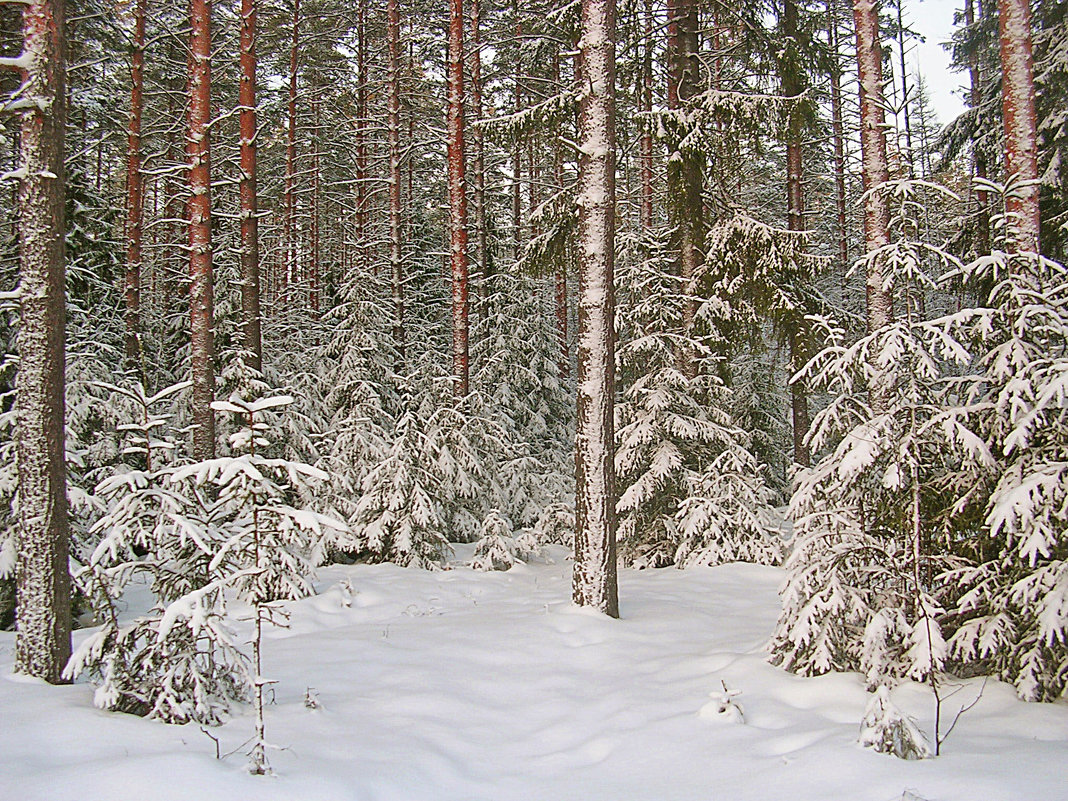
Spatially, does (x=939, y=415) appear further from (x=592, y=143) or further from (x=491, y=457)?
(x=491, y=457)

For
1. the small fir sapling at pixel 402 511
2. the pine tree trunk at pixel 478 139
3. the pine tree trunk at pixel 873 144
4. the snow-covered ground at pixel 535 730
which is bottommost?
the snow-covered ground at pixel 535 730

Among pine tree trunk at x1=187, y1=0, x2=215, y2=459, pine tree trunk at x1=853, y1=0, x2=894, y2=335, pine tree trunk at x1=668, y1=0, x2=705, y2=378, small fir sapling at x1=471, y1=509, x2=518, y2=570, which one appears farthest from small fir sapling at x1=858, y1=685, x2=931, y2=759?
pine tree trunk at x1=187, y1=0, x2=215, y2=459

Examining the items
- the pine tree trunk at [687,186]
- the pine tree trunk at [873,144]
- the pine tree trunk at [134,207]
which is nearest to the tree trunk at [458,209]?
the pine tree trunk at [687,186]

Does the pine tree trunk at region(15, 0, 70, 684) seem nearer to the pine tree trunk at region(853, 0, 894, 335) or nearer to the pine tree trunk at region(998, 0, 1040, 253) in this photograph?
the pine tree trunk at region(853, 0, 894, 335)

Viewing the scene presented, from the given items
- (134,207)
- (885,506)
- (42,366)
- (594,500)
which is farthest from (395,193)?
(885,506)

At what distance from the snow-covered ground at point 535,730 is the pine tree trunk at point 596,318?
2.72ft

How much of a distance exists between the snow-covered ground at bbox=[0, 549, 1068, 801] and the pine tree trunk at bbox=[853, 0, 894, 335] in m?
3.79

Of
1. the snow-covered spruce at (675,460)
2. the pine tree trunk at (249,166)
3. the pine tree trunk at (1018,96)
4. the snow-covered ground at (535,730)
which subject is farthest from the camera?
the pine tree trunk at (249,166)

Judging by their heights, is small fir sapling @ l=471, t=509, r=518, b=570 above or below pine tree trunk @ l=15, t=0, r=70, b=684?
below

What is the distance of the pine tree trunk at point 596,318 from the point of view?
756 centimetres

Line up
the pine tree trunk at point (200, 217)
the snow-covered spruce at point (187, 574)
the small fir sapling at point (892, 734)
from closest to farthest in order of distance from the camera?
the small fir sapling at point (892, 734) < the snow-covered spruce at point (187, 574) < the pine tree trunk at point (200, 217)

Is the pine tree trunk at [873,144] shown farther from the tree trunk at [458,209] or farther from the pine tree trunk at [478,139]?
the pine tree trunk at [478,139]

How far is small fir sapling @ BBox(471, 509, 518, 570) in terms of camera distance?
10992 millimetres

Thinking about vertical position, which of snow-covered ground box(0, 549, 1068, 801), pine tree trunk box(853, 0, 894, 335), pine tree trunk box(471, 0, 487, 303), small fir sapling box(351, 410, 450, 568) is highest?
pine tree trunk box(471, 0, 487, 303)
